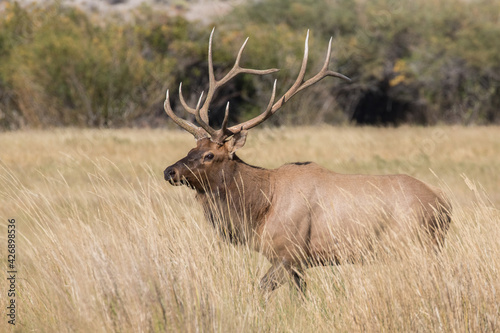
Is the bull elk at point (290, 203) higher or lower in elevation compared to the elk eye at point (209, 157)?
lower

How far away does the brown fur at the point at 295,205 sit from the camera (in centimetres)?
610

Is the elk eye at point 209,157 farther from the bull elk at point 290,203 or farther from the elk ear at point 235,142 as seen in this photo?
the elk ear at point 235,142

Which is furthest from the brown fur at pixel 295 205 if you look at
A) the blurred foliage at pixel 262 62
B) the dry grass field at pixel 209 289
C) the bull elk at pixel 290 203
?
the blurred foliage at pixel 262 62

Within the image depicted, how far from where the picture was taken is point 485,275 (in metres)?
4.88

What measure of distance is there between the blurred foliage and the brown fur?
16393 mm

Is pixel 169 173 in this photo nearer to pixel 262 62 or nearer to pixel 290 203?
pixel 290 203

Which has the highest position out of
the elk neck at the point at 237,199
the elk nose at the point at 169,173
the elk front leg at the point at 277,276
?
the elk nose at the point at 169,173

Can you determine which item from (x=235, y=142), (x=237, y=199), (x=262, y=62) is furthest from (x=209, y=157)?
(x=262, y=62)

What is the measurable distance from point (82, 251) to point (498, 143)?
14070 mm

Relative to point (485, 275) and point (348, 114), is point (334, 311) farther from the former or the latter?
point (348, 114)

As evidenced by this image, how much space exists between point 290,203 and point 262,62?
21825 millimetres

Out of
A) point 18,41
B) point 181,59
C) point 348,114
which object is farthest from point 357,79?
point 18,41

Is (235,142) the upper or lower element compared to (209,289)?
upper

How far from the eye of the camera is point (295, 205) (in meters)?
6.31
